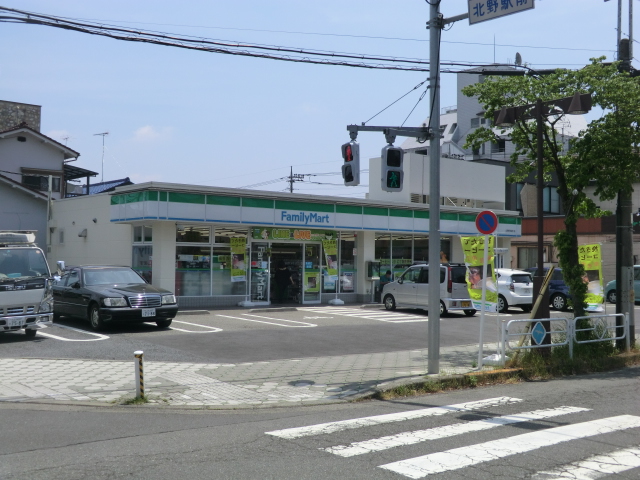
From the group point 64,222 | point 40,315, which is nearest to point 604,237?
point 64,222

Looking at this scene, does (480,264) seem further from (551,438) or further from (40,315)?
(40,315)

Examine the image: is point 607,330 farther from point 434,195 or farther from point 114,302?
point 114,302

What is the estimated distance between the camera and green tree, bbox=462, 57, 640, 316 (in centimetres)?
1293

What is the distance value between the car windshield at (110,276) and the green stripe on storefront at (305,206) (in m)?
7.23

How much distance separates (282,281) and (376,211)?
16.0ft

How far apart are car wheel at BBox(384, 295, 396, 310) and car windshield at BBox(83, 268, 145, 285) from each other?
9.66 metres

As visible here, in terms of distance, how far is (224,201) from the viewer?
22.3 metres

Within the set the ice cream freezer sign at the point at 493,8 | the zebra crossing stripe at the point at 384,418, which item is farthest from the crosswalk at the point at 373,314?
the ice cream freezer sign at the point at 493,8

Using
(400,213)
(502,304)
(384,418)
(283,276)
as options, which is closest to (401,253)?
(400,213)

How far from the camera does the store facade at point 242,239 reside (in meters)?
21.8

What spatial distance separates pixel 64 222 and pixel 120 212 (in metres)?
6.22

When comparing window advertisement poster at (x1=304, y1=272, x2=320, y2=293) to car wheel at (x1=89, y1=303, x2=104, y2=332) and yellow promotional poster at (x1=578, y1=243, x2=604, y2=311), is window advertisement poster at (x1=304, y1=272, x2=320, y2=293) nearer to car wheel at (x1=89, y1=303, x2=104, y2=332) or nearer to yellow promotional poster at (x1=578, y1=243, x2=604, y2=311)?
car wheel at (x1=89, y1=303, x2=104, y2=332)

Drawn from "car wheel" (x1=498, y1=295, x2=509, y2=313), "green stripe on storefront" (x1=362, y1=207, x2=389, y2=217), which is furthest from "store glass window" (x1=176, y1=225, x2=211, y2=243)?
"car wheel" (x1=498, y1=295, x2=509, y2=313)

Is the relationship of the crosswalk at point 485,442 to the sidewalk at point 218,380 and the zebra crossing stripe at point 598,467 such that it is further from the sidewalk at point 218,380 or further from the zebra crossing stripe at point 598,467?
the sidewalk at point 218,380
